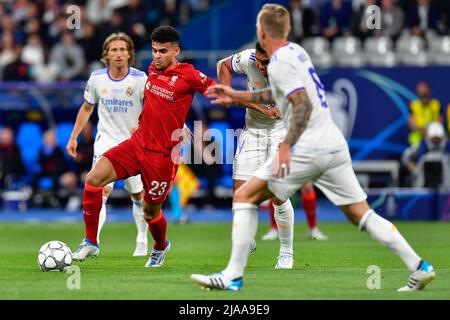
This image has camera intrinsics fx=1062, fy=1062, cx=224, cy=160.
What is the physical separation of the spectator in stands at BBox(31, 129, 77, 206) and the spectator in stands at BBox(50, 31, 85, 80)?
1.46 meters

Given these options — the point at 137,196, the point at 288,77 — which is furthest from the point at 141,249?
the point at 288,77

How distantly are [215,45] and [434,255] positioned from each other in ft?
41.9

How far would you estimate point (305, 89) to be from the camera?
913cm

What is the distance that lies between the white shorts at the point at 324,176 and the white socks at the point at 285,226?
2756 mm

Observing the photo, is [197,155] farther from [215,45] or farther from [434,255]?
[434,255]

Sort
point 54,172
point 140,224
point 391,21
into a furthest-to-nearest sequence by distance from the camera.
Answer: point 54,172 < point 391,21 < point 140,224

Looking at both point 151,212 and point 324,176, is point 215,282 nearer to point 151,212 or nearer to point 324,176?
point 324,176

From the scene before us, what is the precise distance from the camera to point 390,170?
24172mm

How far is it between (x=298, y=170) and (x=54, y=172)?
675 inches

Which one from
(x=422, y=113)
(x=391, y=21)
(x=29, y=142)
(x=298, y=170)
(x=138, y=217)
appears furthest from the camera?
(x=29, y=142)

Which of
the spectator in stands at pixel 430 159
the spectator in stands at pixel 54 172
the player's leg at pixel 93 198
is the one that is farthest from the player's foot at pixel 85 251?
the spectator in stands at pixel 54 172

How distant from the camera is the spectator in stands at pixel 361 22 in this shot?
976 inches

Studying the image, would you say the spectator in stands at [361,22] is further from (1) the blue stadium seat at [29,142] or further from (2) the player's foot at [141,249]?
(2) the player's foot at [141,249]

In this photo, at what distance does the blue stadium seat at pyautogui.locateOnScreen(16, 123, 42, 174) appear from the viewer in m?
26.1
